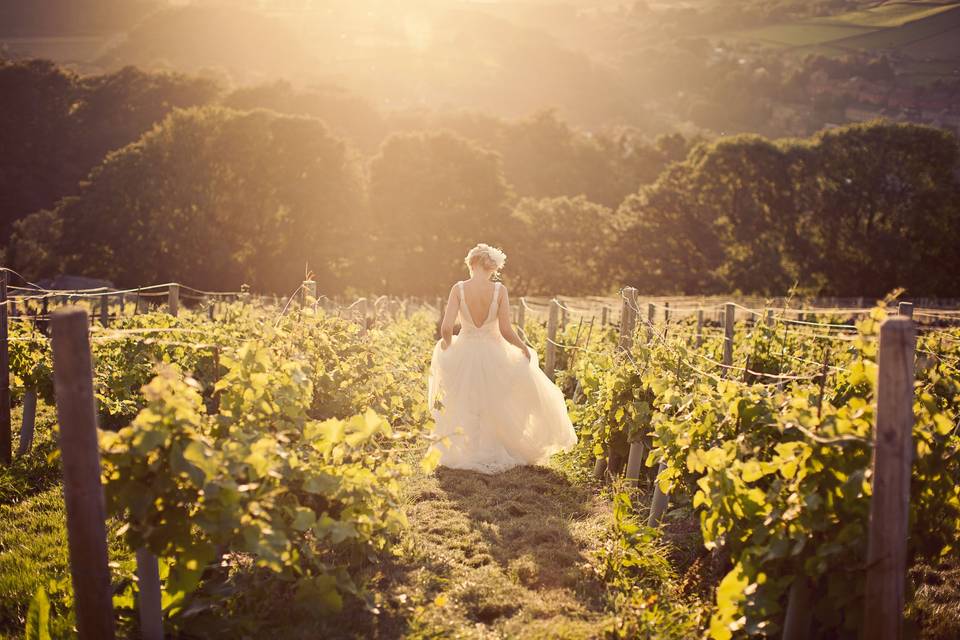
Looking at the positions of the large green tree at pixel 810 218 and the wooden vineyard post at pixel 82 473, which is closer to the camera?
the wooden vineyard post at pixel 82 473

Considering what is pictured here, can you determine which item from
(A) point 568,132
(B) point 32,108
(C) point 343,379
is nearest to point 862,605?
(C) point 343,379

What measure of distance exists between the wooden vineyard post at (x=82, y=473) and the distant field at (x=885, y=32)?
7740 centimetres

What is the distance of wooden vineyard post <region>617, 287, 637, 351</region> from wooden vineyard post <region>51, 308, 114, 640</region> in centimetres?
488

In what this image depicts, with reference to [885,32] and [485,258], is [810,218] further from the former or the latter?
[885,32]

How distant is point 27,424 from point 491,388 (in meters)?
4.38

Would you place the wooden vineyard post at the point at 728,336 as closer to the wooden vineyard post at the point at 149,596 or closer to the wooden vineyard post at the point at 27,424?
the wooden vineyard post at the point at 149,596

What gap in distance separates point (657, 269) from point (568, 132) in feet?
63.0

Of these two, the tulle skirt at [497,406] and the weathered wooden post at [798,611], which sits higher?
the tulle skirt at [497,406]

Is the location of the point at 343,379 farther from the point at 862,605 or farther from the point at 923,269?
the point at 923,269

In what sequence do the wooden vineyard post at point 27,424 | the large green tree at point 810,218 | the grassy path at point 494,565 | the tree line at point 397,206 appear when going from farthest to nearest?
the large green tree at point 810,218 < the tree line at point 397,206 < the wooden vineyard post at point 27,424 < the grassy path at point 494,565

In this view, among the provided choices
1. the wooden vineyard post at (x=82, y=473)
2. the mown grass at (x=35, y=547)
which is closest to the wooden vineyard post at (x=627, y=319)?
the mown grass at (x=35, y=547)

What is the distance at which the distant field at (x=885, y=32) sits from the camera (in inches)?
2842

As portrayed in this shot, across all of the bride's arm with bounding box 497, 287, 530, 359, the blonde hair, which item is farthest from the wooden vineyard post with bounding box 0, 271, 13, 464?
the bride's arm with bounding box 497, 287, 530, 359

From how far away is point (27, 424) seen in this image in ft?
23.5
